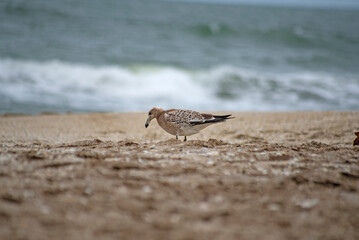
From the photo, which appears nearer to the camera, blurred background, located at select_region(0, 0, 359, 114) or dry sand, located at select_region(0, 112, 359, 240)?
dry sand, located at select_region(0, 112, 359, 240)

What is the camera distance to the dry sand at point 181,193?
8.87 ft

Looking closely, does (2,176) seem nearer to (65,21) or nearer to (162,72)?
(162,72)

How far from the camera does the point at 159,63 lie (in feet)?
55.4

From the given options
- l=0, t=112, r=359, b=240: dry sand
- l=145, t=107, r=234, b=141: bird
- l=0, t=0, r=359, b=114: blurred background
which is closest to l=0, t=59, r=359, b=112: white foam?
l=0, t=0, r=359, b=114: blurred background

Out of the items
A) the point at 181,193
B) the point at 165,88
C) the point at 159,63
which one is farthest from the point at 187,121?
the point at 159,63

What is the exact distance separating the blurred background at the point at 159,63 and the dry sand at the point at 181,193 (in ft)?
22.4

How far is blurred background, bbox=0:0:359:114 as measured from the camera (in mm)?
12039

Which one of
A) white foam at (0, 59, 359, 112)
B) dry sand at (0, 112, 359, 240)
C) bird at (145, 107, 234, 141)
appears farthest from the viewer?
white foam at (0, 59, 359, 112)

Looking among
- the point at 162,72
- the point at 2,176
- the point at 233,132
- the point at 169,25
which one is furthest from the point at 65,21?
the point at 2,176

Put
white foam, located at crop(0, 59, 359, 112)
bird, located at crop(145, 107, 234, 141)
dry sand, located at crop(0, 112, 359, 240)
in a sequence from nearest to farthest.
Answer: dry sand, located at crop(0, 112, 359, 240), bird, located at crop(145, 107, 234, 141), white foam, located at crop(0, 59, 359, 112)

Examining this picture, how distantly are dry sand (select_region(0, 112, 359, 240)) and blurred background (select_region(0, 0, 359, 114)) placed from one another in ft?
22.4

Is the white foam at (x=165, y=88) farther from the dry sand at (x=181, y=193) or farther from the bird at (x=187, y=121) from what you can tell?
the dry sand at (x=181, y=193)

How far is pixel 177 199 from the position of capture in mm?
3107

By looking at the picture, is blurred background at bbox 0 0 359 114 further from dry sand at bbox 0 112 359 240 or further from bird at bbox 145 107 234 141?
dry sand at bbox 0 112 359 240
